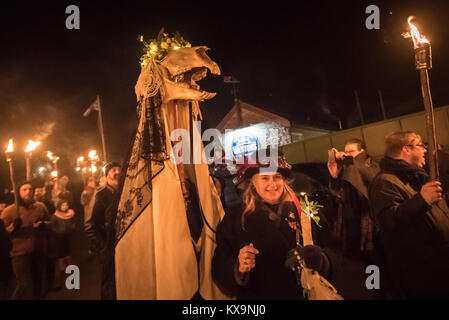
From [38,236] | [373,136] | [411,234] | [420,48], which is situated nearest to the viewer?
[411,234]

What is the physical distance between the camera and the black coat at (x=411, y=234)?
7.41 ft

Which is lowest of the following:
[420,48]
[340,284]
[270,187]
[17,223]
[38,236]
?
[340,284]

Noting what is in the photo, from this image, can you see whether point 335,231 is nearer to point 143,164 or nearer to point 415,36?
point 415,36

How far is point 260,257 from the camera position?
2.04m

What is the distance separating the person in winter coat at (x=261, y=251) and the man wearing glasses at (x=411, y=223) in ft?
3.33

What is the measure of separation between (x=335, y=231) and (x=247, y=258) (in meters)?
2.39

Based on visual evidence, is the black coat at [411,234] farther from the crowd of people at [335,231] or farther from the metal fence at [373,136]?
the metal fence at [373,136]

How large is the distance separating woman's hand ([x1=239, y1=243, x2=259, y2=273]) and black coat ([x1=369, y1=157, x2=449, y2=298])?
162 centimetres

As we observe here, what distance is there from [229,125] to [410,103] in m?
12.5

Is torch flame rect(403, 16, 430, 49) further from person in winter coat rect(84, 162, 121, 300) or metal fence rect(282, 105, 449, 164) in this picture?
metal fence rect(282, 105, 449, 164)

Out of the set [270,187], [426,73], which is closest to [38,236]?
[270,187]

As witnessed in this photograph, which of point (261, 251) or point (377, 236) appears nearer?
point (261, 251)
